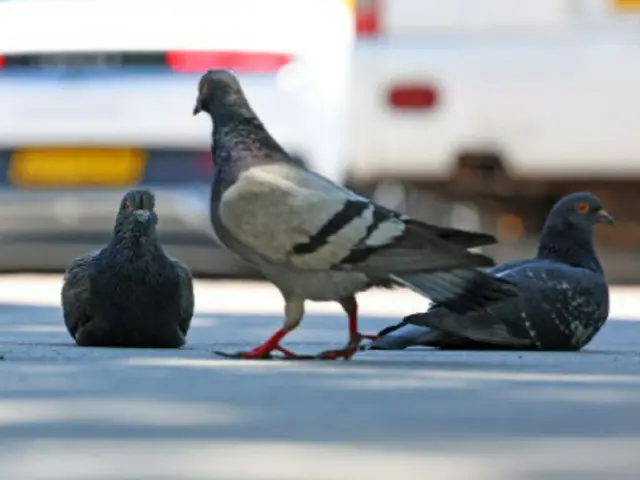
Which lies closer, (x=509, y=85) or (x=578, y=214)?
(x=578, y=214)

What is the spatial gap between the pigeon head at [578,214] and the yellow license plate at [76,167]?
3.70 m

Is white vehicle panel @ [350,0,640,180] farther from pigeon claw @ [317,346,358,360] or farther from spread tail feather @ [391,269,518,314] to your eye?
spread tail feather @ [391,269,518,314]

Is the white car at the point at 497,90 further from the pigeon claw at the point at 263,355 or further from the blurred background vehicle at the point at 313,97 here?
the pigeon claw at the point at 263,355

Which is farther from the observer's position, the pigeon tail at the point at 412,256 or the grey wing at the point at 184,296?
the grey wing at the point at 184,296

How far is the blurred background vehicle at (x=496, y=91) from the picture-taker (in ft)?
31.5

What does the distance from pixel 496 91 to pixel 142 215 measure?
4318 millimetres

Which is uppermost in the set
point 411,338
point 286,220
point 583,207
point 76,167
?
point 286,220

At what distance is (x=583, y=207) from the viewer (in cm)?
601

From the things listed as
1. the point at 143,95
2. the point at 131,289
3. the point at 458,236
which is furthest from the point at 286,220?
the point at 143,95

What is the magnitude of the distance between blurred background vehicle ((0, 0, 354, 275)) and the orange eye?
3.33m

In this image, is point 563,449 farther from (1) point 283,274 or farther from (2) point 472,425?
(1) point 283,274

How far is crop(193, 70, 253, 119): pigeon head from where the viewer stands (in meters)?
5.20

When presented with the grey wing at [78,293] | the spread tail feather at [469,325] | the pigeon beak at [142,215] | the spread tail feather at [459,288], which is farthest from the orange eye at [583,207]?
the grey wing at [78,293]

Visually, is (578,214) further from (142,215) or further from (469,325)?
(142,215)
